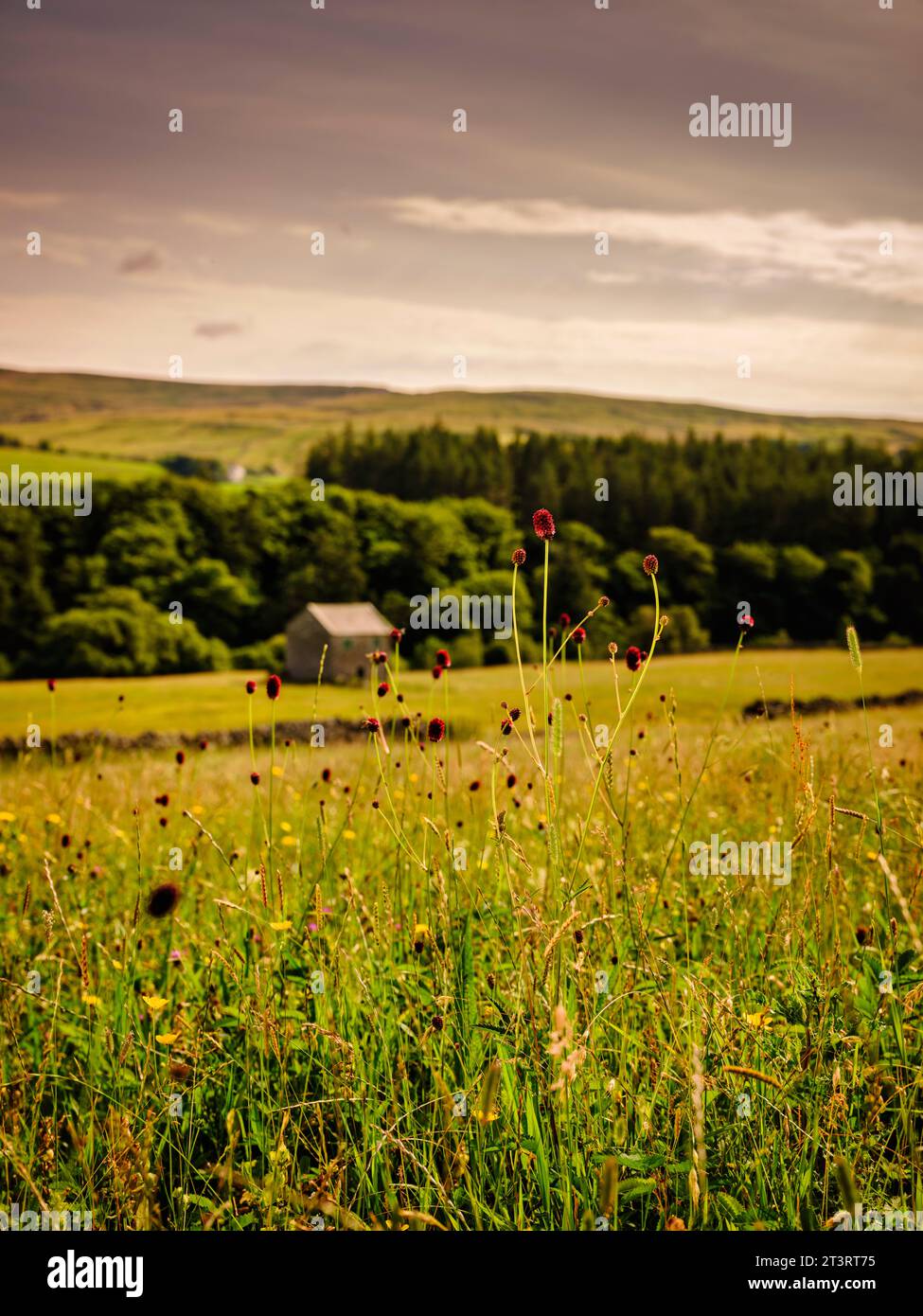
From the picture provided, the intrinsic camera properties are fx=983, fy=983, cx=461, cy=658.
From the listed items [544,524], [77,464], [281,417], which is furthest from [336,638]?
[281,417]

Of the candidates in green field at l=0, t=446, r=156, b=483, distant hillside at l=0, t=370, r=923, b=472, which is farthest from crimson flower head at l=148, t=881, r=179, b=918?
distant hillside at l=0, t=370, r=923, b=472

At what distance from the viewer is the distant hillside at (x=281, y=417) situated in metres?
98.0

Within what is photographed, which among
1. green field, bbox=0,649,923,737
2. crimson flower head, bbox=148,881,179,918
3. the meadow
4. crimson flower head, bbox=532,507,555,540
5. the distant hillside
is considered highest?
the distant hillside

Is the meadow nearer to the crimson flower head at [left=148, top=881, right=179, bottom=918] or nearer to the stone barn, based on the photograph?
the crimson flower head at [left=148, top=881, right=179, bottom=918]

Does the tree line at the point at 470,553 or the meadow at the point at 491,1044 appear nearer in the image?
the meadow at the point at 491,1044

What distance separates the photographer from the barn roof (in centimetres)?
4391

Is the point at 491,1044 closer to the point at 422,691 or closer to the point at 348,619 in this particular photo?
the point at 422,691

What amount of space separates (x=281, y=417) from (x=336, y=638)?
111m

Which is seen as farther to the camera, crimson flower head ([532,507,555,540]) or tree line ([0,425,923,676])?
tree line ([0,425,923,676])

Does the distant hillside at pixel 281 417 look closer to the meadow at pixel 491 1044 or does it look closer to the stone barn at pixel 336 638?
the stone barn at pixel 336 638

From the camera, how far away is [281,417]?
480ft

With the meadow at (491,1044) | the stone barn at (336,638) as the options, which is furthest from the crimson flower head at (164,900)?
the stone barn at (336,638)

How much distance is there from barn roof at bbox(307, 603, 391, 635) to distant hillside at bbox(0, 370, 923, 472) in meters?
43.7
